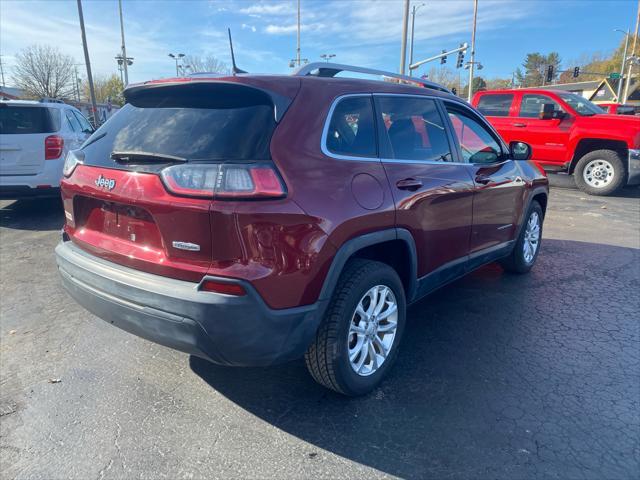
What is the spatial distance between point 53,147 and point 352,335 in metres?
6.20

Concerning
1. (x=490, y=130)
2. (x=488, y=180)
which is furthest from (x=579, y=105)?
(x=488, y=180)

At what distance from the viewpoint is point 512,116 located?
1073 centimetres

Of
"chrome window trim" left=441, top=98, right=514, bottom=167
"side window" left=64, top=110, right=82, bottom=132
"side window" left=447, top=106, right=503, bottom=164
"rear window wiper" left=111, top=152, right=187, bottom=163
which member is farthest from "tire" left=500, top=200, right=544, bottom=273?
"side window" left=64, top=110, right=82, bottom=132

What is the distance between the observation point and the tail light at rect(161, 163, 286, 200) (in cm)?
213

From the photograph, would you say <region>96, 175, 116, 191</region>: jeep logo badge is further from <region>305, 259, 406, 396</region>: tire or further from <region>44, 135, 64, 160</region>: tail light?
<region>44, 135, 64, 160</region>: tail light

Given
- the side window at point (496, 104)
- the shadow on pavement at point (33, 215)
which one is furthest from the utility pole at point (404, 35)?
the shadow on pavement at point (33, 215)

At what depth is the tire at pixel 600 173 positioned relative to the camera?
380 inches

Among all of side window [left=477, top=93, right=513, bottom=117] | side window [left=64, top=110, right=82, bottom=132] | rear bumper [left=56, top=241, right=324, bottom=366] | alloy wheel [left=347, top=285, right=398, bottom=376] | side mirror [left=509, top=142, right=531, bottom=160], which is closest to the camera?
rear bumper [left=56, top=241, right=324, bottom=366]

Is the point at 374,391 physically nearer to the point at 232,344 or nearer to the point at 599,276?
the point at 232,344

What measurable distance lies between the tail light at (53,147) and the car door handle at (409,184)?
6082 mm

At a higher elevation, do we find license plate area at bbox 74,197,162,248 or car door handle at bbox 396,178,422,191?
car door handle at bbox 396,178,422,191

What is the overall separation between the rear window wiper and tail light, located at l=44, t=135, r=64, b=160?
5242 millimetres

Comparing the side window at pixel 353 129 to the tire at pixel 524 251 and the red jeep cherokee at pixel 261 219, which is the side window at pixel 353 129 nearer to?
the red jeep cherokee at pixel 261 219

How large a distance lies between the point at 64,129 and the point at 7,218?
1.71 meters
